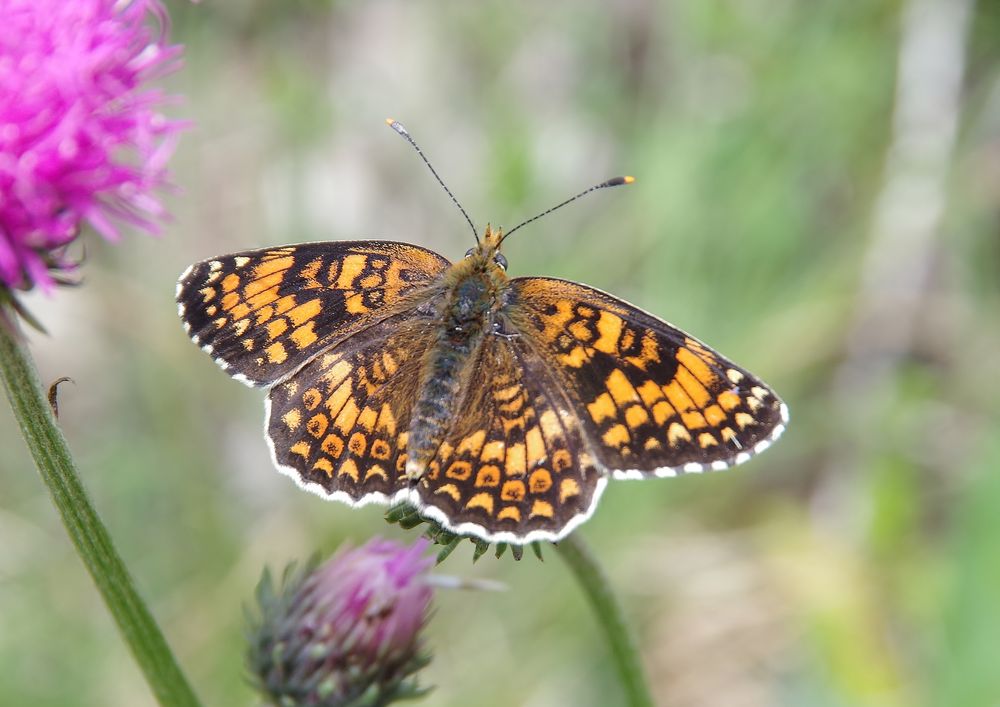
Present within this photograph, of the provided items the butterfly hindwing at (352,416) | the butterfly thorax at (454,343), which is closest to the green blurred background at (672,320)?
the butterfly thorax at (454,343)

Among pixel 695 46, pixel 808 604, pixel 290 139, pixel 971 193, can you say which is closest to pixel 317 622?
pixel 808 604

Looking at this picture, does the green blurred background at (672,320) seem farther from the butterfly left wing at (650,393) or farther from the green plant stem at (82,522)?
the green plant stem at (82,522)

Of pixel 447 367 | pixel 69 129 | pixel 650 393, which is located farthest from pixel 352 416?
pixel 69 129

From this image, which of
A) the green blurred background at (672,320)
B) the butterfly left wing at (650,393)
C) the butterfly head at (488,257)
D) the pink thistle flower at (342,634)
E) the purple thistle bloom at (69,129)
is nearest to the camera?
the purple thistle bloom at (69,129)

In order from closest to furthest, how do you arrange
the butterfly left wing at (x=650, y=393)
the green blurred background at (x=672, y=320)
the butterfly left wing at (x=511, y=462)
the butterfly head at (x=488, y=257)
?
the butterfly left wing at (x=511, y=462) < the butterfly left wing at (x=650, y=393) < the butterfly head at (x=488, y=257) < the green blurred background at (x=672, y=320)

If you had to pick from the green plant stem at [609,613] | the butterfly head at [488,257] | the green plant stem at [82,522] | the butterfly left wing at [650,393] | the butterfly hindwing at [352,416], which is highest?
the butterfly head at [488,257]

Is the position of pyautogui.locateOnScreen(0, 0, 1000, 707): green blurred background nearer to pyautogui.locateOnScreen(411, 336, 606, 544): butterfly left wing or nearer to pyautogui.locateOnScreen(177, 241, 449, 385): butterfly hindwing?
pyautogui.locateOnScreen(177, 241, 449, 385): butterfly hindwing

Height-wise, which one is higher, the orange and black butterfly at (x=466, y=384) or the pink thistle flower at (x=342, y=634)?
the orange and black butterfly at (x=466, y=384)

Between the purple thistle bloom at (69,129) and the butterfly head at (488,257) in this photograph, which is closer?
the purple thistle bloom at (69,129)
